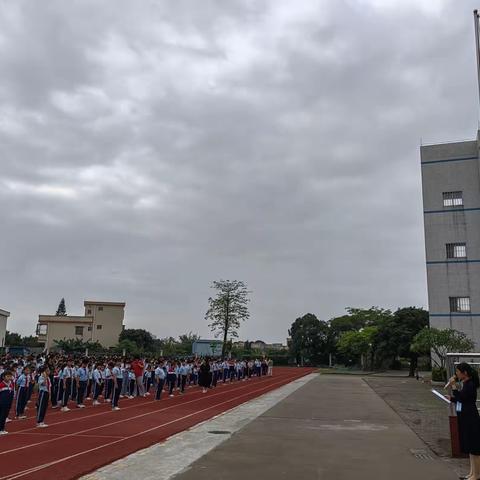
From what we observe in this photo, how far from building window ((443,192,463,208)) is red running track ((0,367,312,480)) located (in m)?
25.2

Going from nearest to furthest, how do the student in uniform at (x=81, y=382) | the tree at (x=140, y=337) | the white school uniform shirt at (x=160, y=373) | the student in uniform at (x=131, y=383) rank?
the student in uniform at (x=81, y=382) < the student in uniform at (x=131, y=383) < the white school uniform shirt at (x=160, y=373) < the tree at (x=140, y=337)

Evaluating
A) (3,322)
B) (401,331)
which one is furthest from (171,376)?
(3,322)

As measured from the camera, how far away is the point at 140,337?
65.6 meters

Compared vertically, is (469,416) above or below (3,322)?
below

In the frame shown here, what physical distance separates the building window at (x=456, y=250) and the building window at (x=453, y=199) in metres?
2.77

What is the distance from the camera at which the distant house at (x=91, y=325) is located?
224 feet

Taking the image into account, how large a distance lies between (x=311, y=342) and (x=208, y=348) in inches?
682

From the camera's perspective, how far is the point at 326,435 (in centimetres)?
1228

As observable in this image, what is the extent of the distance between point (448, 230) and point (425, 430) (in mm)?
26901

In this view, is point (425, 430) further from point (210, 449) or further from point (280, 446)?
point (210, 449)

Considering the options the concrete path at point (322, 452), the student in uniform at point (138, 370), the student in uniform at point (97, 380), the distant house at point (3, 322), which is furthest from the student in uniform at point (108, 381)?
the distant house at point (3, 322)

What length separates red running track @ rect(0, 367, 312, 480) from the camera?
8508 mm

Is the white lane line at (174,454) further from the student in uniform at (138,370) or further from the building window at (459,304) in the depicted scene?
the building window at (459,304)

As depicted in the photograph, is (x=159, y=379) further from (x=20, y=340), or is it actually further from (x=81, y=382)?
A: (x=20, y=340)
